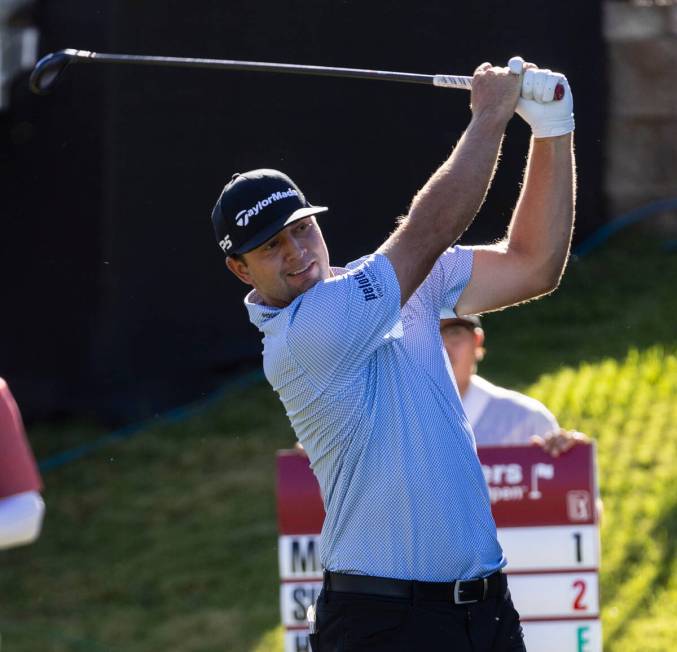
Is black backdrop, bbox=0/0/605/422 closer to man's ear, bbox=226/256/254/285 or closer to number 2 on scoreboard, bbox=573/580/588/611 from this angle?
number 2 on scoreboard, bbox=573/580/588/611

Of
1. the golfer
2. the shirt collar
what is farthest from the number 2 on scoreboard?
the shirt collar

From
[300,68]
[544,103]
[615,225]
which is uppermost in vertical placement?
[615,225]

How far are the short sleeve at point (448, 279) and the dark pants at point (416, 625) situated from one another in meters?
0.67

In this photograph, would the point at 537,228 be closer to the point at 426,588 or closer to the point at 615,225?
the point at 426,588

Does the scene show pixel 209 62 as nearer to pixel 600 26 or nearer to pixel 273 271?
pixel 273 271

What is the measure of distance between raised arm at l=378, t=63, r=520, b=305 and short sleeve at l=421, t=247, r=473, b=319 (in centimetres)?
28

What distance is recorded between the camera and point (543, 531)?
4.52m

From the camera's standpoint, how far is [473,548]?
3162mm

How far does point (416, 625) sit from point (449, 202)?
0.90m

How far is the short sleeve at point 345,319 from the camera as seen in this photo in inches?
120

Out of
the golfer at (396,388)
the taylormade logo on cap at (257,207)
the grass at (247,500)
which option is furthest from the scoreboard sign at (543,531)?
the taylormade logo on cap at (257,207)

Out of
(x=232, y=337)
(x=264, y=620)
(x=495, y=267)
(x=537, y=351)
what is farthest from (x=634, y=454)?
(x=495, y=267)

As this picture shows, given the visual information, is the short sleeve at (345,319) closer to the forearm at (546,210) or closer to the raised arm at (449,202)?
the raised arm at (449,202)

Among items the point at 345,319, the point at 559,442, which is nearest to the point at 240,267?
the point at 345,319
